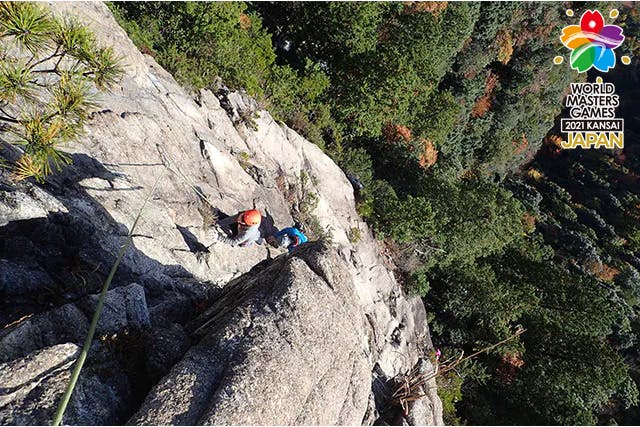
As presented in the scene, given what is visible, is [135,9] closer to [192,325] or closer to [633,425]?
[192,325]

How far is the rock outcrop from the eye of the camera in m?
4.75

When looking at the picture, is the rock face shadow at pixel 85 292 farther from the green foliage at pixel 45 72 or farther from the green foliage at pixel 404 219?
the green foliage at pixel 404 219

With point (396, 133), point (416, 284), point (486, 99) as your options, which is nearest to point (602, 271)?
point (486, 99)

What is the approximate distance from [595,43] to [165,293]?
79.3 feet

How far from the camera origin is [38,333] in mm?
5402

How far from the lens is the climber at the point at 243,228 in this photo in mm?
10602

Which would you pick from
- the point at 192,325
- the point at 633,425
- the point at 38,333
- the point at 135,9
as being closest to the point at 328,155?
the point at 135,9

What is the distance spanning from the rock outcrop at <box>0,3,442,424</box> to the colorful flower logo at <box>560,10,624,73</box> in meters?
19.2

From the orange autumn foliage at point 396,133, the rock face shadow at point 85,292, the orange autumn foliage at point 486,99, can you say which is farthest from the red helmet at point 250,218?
the orange autumn foliage at point 486,99

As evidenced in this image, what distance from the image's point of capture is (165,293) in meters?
8.14

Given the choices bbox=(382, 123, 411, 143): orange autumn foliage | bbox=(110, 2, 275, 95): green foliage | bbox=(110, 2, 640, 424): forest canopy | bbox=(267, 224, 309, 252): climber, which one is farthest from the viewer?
bbox=(382, 123, 411, 143): orange autumn foliage

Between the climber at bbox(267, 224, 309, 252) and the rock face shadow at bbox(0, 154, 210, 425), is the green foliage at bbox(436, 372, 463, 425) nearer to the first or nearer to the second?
the climber at bbox(267, 224, 309, 252)

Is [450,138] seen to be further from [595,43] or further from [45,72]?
[45,72]

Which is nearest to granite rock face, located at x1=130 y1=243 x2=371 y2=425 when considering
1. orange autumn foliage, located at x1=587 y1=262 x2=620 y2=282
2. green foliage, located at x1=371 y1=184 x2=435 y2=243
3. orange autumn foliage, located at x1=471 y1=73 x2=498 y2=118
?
green foliage, located at x1=371 y1=184 x2=435 y2=243
